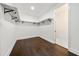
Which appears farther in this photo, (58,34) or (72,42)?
(58,34)

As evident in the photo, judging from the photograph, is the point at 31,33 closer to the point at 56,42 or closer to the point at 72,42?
the point at 56,42

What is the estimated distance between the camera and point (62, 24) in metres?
3.73

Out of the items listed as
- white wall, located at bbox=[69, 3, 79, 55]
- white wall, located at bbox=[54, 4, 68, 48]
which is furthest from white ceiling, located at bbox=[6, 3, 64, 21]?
white wall, located at bbox=[69, 3, 79, 55]

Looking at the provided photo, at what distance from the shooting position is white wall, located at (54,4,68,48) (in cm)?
345

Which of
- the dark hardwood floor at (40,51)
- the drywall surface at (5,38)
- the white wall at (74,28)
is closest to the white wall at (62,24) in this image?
the dark hardwood floor at (40,51)

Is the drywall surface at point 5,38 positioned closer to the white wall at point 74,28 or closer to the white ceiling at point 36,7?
the white ceiling at point 36,7

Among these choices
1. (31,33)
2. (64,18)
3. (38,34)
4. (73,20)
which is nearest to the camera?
(73,20)

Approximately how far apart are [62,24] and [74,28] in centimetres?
115

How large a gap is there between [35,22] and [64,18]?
427 centimetres

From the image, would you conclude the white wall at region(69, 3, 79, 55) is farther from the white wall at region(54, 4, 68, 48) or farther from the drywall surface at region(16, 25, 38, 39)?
the drywall surface at region(16, 25, 38, 39)

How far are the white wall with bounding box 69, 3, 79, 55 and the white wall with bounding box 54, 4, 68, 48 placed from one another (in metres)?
0.64

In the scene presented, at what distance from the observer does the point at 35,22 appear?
7582 mm

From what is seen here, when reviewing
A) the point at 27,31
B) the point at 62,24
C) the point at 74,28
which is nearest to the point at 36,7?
the point at 62,24

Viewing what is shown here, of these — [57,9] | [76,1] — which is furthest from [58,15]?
[76,1]
